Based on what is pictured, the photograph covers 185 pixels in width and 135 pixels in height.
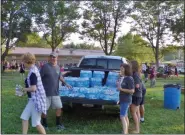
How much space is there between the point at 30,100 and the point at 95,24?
34.6 meters

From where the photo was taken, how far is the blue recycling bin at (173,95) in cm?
984

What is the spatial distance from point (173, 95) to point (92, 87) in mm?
3622

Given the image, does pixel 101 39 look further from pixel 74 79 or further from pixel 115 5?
pixel 74 79

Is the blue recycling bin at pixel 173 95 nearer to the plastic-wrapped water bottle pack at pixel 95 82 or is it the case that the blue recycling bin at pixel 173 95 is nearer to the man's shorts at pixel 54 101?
the plastic-wrapped water bottle pack at pixel 95 82

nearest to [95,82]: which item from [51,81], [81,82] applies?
[81,82]

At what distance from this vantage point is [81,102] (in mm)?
6758

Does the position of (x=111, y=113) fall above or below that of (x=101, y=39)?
below

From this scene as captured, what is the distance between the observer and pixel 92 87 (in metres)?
7.33

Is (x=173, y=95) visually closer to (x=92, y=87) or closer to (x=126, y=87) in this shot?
(x=92, y=87)

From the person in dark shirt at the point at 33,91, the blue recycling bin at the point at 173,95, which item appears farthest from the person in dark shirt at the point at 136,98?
the blue recycling bin at the point at 173,95

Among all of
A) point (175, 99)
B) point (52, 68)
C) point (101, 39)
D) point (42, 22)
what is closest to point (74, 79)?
point (52, 68)

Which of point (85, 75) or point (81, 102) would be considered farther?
point (85, 75)

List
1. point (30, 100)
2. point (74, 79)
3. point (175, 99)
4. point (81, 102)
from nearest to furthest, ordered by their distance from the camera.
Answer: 1. point (30, 100)
2. point (81, 102)
3. point (74, 79)
4. point (175, 99)

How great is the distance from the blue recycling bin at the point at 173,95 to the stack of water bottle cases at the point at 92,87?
3.13 m
